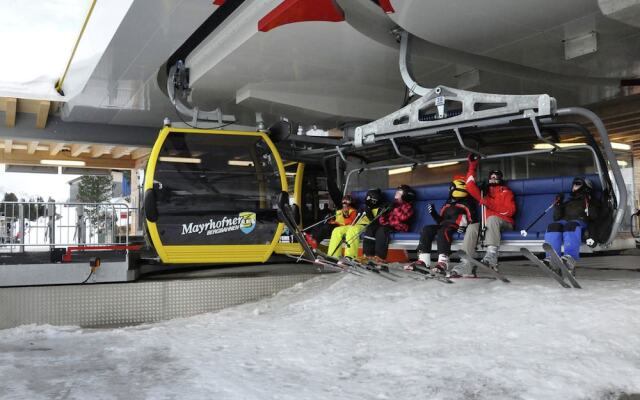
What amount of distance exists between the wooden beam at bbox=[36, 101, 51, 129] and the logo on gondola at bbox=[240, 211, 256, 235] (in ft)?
19.5

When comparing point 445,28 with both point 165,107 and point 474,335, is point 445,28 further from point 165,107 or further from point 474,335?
point 165,107

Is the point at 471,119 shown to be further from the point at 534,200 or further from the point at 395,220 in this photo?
the point at 395,220

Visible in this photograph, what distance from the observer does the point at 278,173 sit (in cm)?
697

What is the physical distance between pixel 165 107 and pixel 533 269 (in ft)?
24.5

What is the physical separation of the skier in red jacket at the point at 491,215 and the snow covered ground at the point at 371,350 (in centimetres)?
30

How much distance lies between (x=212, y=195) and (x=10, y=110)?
650 centimetres

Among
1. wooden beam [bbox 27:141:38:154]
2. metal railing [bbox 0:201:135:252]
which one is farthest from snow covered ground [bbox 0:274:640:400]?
wooden beam [bbox 27:141:38:154]

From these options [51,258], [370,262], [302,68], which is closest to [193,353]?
[370,262]

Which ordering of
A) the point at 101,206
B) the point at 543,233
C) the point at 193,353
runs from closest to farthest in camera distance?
the point at 193,353, the point at 543,233, the point at 101,206

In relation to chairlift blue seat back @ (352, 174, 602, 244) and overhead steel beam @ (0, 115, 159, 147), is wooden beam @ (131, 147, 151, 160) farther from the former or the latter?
chairlift blue seat back @ (352, 174, 602, 244)

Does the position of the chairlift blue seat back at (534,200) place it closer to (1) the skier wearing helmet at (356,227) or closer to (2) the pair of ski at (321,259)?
(1) the skier wearing helmet at (356,227)

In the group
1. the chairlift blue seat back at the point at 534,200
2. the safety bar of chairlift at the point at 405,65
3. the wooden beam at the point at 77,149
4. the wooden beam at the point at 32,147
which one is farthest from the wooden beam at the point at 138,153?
the chairlift blue seat back at the point at 534,200

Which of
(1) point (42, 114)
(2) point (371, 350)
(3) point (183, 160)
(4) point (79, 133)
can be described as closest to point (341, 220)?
(3) point (183, 160)

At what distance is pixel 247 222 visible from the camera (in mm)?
6883
